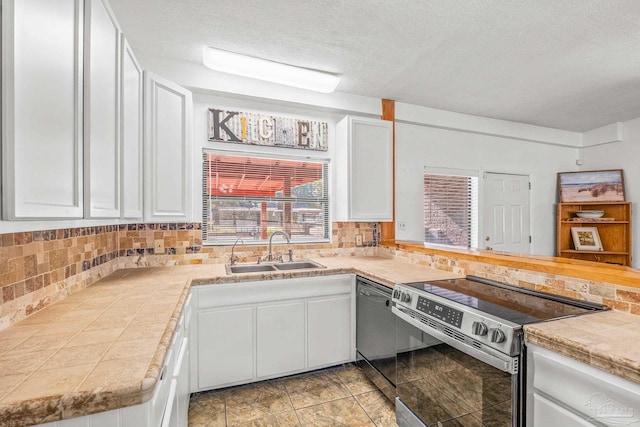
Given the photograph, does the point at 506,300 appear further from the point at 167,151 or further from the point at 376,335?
the point at 167,151

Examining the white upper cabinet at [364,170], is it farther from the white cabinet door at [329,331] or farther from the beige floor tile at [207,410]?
the beige floor tile at [207,410]

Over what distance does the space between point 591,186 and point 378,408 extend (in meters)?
4.36

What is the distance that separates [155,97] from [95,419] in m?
1.87

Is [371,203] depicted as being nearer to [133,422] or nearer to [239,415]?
[239,415]

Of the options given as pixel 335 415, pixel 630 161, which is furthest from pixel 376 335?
pixel 630 161

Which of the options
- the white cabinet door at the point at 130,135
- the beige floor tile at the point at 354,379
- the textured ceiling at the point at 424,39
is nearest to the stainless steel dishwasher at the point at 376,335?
the beige floor tile at the point at 354,379

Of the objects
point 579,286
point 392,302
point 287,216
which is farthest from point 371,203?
point 579,286

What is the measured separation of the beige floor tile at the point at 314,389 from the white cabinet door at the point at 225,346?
13.8 inches

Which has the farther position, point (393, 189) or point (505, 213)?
point (505, 213)

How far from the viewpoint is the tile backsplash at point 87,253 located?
1170 millimetres

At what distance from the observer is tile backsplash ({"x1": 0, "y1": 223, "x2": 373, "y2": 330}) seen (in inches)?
46.1

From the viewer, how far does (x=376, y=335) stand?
2.18m

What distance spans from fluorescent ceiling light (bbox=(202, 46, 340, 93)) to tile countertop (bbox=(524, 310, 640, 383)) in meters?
2.30

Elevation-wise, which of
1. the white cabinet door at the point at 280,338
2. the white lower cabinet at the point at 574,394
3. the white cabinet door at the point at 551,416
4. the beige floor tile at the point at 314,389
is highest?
the white lower cabinet at the point at 574,394
